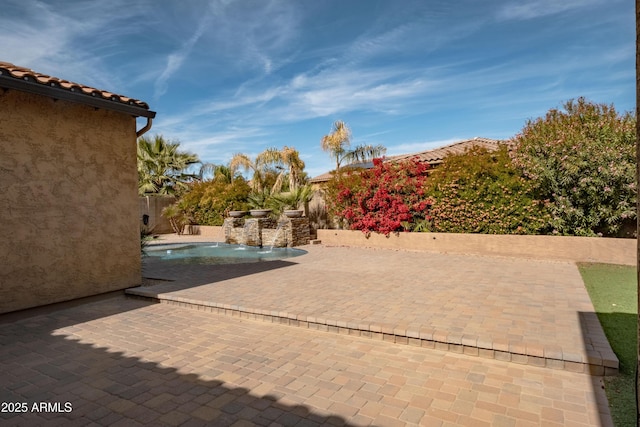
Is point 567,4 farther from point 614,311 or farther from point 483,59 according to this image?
point 614,311

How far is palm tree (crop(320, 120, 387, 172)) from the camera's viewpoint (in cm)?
2577

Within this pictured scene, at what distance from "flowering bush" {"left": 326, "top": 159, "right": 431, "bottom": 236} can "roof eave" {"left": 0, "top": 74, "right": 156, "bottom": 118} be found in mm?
9447

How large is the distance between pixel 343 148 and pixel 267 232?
1109 cm

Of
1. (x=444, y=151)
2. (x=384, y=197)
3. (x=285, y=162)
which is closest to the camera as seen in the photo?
(x=384, y=197)

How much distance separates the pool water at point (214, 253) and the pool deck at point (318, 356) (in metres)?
5.62

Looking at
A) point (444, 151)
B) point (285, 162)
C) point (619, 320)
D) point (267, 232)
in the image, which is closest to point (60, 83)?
point (619, 320)

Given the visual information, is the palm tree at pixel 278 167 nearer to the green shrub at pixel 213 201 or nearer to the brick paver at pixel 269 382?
the green shrub at pixel 213 201

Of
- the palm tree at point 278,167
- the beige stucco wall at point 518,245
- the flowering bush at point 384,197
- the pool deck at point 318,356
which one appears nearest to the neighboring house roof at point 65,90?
the pool deck at point 318,356

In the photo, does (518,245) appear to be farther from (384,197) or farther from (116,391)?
(116,391)

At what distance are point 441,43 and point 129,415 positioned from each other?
735 inches

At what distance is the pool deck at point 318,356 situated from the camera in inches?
130

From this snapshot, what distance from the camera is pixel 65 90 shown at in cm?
666

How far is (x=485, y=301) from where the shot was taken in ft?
21.3

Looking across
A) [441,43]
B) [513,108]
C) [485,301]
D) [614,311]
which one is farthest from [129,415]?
[513,108]
